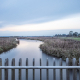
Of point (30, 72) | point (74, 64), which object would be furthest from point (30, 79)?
point (74, 64)

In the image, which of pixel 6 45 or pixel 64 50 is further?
pixel 6 45

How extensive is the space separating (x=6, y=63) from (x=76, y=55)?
196 inches

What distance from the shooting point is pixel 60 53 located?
748 centimetres

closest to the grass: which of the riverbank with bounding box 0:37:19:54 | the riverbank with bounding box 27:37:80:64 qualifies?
the riverbank with bounding box 0:37:19:54

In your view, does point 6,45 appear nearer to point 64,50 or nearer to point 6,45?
point 6,45

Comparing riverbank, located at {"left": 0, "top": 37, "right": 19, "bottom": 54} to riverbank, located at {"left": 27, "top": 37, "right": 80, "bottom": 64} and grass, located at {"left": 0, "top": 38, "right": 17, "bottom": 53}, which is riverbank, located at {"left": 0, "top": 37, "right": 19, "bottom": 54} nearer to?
grass, located at {"left": 0, "top": 38, "right": 17, "bottom": 53}

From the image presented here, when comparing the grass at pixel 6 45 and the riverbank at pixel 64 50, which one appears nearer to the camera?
the riverbank at pixel 64 50

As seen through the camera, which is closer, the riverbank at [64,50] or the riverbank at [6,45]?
the riverbank at [64,50]

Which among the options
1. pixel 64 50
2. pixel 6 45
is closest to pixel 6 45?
pixel 6 45

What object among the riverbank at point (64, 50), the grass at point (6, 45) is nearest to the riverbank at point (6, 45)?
the grass at point (6, 45)

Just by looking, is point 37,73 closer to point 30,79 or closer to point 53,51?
point 30,79

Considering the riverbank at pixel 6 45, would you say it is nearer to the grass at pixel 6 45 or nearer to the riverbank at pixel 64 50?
the grass at pixel 6 45

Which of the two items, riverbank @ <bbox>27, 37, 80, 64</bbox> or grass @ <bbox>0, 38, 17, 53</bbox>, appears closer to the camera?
riverbank @ <bbox>27, 37, 80, 64</bbox>

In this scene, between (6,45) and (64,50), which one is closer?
(64,50)
